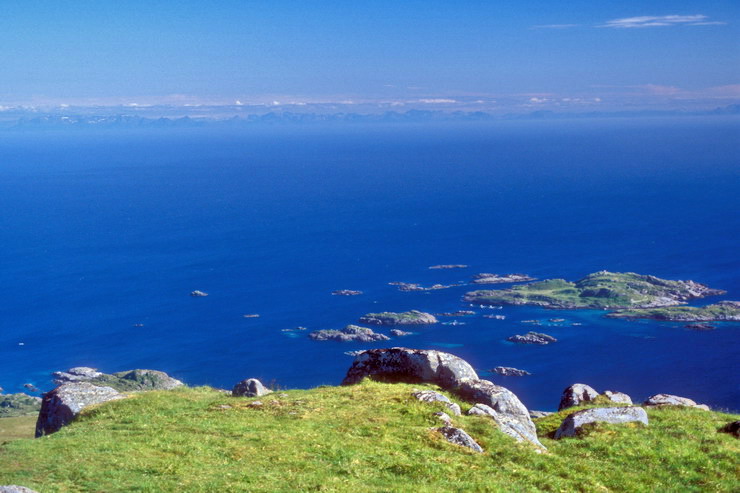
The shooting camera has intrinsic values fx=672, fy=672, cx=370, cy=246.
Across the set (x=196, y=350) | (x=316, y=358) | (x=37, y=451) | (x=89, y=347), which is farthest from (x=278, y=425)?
(x=89, y=347)

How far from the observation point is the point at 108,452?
22.9 m

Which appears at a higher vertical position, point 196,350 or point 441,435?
point 441,435

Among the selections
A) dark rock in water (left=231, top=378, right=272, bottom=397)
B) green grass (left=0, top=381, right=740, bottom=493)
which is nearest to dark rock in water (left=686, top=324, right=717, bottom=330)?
green grass (left=0, top=381, right=740, bottom=493)

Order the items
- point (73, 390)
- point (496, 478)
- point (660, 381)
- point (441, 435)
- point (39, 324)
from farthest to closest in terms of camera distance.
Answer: point (39, 324)
point (660, 381)
point (73, 390)
point (441, 435)
point (496, 478)

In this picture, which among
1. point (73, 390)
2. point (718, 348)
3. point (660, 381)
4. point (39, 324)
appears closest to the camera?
point (73, 390)

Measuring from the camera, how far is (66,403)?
3266cm

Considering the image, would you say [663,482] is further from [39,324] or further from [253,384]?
[39,324]

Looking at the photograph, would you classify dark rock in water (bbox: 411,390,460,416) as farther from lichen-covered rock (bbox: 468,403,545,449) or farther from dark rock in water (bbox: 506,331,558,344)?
dark rock in water (bbox: 506,331,558,344)

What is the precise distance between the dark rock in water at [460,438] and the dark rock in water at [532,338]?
160 metres

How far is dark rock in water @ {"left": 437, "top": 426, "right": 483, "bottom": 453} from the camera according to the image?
24.5 m

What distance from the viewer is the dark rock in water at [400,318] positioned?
189 meters

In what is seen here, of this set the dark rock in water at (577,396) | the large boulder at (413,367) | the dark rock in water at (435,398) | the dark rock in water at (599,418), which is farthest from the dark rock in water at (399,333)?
the dark rock in water at (599,418)

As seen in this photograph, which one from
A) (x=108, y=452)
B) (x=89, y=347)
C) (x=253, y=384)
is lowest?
(x=89, y=347)

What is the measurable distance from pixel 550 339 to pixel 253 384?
156m
